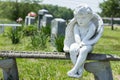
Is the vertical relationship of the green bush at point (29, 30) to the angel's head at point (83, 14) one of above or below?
below

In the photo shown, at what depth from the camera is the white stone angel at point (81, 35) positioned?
12.9 ft

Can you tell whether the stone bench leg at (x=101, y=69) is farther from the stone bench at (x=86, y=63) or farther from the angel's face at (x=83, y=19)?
the angel's face at (x=83, y=19)

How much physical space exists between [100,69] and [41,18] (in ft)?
36.3

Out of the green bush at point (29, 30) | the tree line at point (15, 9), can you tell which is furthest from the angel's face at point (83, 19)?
the tree line at point (15, 9)

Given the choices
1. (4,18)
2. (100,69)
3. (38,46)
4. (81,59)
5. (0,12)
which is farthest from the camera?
(4,18)

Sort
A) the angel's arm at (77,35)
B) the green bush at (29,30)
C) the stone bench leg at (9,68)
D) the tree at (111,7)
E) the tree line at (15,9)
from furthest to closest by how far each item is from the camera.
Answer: the tree line at (15,9) < the tree at (111,7) < the green bush at (29,30) < the stone bench leg at (9,68) < the angel's arm at (77,35)

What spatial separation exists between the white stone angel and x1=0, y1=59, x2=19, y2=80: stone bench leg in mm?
793

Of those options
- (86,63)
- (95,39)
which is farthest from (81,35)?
(86,63)

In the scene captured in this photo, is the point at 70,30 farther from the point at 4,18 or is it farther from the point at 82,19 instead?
the point at 4,18

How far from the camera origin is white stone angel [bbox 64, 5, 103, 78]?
12.9 ft

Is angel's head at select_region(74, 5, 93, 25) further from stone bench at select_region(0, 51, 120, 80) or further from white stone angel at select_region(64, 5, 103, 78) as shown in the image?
stone bench at select_region(0, 51, 120, 80)

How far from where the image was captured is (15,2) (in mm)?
33312

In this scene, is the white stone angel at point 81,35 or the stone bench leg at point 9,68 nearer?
the white stone angel at point 81,35

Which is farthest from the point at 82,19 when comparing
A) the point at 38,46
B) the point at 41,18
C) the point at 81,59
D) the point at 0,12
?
the point at 0,12
